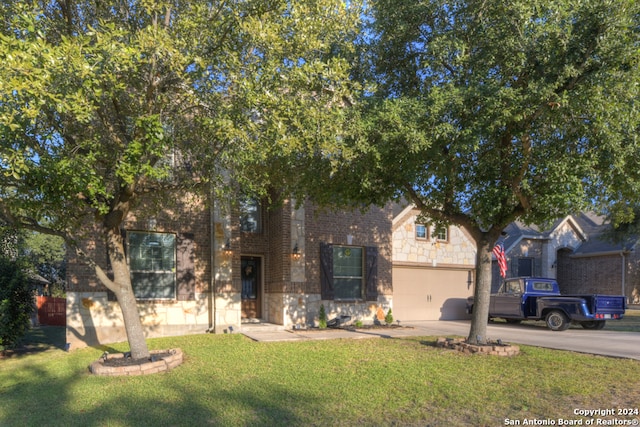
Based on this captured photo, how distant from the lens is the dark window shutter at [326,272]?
15.4 meters

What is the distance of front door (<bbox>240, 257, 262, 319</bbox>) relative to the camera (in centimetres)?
1577

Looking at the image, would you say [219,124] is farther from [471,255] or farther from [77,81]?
[471,255]

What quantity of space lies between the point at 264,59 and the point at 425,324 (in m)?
11.5

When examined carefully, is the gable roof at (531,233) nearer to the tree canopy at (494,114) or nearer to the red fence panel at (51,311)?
the tree canopy at (494,114)

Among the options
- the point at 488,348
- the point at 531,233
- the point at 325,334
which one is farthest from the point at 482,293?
the point at 531,233

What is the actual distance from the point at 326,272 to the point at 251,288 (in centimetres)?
263

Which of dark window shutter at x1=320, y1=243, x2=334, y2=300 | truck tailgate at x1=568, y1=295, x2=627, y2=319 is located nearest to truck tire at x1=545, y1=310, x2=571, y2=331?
truck tailgate at x1=568, y1=295, x2=627, y2=319

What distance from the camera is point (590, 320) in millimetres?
14773

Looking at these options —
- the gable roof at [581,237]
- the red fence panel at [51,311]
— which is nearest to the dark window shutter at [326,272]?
the red fence panel at [51,311]

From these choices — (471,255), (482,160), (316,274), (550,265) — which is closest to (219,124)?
(482,160)

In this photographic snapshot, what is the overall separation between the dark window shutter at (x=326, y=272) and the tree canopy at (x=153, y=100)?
618 cm

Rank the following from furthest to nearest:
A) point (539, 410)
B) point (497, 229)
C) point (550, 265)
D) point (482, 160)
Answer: point (550, 265)
point (497, 229)
point (482, 160)
point (539, 410)

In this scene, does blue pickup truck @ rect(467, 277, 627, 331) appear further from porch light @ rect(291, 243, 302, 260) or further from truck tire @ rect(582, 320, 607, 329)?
porch light @ rect(291, 243, 302, 260)

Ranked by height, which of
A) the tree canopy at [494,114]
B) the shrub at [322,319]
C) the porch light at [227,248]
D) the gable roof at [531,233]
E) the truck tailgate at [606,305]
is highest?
the tree canopy at [494,114]
